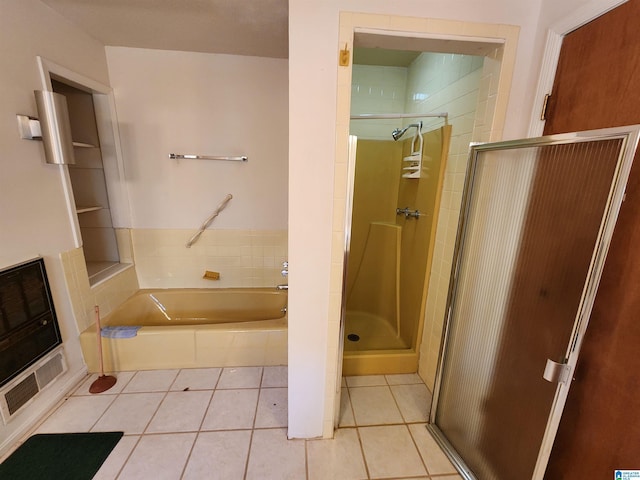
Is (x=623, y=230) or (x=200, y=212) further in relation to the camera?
(x=200, y=212)

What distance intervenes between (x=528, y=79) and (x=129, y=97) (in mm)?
2848

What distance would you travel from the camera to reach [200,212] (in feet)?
8.24

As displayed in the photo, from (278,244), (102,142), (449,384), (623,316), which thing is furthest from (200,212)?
(623,316)

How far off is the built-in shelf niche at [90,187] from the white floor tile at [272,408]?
1616mm

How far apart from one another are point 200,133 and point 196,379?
203cm

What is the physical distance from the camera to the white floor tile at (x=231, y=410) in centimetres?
155

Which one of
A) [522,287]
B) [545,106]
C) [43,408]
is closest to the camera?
[522,287]

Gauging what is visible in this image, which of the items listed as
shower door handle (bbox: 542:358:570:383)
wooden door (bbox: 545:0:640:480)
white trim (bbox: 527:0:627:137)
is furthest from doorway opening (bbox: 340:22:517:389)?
shower door handle (bbox: 542:358:570:383)

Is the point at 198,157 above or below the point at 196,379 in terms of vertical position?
above

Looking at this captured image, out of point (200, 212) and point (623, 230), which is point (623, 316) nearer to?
point (623, 230)

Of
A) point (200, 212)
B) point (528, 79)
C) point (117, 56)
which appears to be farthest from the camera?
point (200, 212)

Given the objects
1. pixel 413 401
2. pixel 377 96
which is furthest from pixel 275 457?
pixel 377 96

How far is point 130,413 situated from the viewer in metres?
1.61

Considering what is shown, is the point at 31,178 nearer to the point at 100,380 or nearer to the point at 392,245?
the point at 100,380
